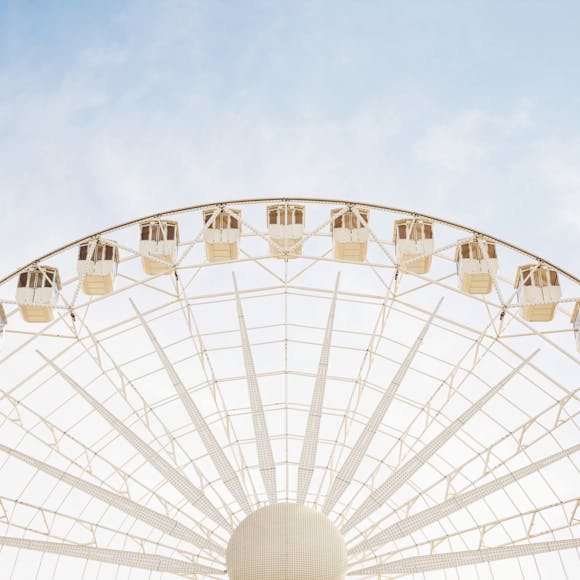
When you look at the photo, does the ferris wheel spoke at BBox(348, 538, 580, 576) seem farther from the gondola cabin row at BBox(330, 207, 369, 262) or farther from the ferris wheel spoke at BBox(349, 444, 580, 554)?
the gondola cabin row at BBox(330, 207, 369, 262)

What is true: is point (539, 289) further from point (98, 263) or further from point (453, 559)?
Result: point (98, 263)

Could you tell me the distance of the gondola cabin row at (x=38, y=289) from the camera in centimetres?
2397

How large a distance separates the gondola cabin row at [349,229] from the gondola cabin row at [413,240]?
43.7 inches

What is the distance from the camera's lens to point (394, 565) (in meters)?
19.3

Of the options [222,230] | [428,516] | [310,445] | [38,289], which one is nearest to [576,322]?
[428,516]

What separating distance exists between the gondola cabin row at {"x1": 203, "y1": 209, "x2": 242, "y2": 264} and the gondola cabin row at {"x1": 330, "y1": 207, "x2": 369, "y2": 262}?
315cm

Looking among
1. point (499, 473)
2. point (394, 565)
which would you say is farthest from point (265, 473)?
point (499, 473)

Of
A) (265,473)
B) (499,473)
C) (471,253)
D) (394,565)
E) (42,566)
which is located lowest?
(394,565)

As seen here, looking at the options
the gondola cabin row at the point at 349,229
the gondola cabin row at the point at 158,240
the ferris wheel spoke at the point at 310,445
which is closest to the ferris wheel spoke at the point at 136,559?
the ferris wheel spoke at the point at 310,445

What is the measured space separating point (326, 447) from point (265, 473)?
659 inches

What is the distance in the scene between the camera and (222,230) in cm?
2462

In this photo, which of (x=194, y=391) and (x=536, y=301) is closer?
(x=536, y=301)

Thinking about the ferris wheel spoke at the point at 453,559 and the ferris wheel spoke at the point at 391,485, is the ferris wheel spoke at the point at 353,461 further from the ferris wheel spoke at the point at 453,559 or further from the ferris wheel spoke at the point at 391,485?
the ferris wheel spoke at the point at 453,559

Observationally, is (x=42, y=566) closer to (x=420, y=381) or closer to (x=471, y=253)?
(x=420, y=381)
